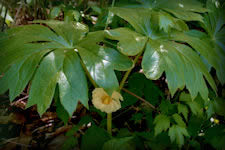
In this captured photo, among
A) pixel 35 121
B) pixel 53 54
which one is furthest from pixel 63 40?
pixel 35 121

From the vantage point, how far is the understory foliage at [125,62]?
75cm

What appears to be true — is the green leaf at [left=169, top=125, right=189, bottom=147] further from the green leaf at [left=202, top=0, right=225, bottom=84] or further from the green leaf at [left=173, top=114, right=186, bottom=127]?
the green leaf at [left=202, top=0, right=225, bottom=84]

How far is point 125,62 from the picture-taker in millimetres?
786

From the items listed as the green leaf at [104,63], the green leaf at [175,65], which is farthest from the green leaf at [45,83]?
the green leaf at [175,65]

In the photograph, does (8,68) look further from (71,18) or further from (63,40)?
(71,18)

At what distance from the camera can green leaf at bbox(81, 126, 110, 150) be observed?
1096mm

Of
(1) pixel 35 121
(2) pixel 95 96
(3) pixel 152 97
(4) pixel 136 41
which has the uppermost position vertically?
(4) pixel 136 41

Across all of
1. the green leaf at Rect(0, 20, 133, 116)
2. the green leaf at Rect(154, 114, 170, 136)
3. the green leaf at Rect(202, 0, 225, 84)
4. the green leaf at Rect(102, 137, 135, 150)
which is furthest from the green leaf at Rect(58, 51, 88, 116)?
the green leaf at Rect(202, 0, 225, 84)

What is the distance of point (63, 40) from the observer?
2.97 feet

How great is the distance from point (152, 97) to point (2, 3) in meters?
1.20

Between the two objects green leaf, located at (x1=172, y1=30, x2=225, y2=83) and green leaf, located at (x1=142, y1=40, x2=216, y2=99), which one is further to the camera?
green leaf, located at (x1=172, y1=30, x2=225, y2=83)

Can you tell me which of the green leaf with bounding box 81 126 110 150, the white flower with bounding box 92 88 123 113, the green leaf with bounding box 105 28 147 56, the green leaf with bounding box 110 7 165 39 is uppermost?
the green leaf with bounding box 110 7 165 39

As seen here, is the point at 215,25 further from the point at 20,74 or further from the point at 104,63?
the point at 20,74

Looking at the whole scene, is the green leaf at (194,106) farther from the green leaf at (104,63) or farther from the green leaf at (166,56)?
the green leaf at (104,63)
